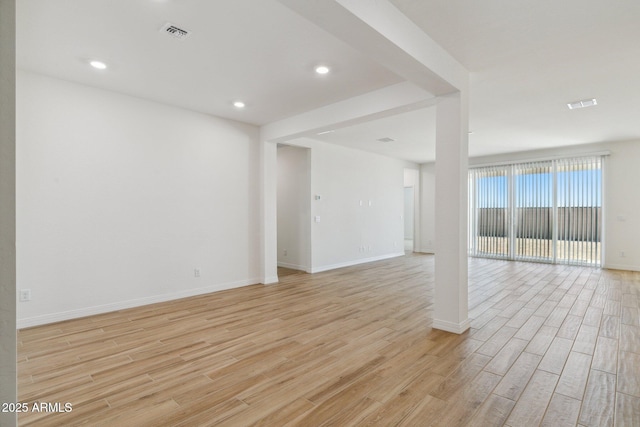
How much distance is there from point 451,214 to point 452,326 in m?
1.19

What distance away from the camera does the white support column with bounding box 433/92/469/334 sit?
324 cm

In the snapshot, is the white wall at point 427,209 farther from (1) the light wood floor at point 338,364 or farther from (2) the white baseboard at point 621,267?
(1) the light wood floor at point 338,364

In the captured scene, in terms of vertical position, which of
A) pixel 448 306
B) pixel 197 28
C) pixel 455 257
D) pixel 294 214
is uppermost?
pixel 197 28

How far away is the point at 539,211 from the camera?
309 inches

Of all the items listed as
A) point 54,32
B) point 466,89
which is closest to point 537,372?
point 466,89

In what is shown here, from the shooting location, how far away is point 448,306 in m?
3.28

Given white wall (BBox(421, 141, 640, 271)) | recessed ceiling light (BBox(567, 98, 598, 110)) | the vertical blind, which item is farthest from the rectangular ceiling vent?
white wall (BBox(421, 141, 640, 271))

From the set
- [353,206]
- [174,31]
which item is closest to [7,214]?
[174,31]

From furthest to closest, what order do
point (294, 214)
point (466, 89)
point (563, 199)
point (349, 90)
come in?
point (563, 199) → point (294, 214) → point (349, 90) → point (466, 89)

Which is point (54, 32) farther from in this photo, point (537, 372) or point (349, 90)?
point (537, 372)

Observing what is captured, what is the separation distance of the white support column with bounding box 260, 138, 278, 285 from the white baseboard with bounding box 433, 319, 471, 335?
10.2ft

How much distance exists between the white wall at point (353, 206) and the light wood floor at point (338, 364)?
101 inches

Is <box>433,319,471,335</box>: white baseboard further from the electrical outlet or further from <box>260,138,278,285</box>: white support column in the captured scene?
the electrical outlet

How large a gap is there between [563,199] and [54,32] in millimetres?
9737
